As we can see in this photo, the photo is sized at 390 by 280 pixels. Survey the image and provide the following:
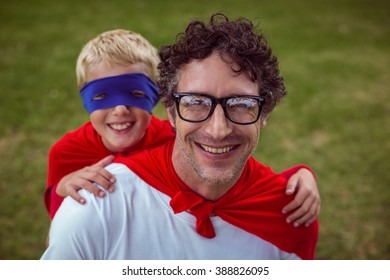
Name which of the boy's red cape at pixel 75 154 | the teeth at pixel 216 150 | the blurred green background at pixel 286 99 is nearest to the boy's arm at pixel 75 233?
the teeth at pixel 216 150

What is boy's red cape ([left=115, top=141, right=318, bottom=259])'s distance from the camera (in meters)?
2.09

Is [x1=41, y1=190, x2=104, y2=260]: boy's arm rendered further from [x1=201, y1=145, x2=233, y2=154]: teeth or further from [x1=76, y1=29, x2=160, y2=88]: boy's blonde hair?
[x1=76, y1=29, x2=160, y2=88]: boy's blonde hair

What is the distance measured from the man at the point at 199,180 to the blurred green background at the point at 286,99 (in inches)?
46.5

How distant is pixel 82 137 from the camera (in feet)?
9.62

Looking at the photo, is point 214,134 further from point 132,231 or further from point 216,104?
point 132,231

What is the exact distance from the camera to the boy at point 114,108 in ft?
8.80

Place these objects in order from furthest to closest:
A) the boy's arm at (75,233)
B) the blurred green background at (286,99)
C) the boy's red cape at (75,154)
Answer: the blurred green background at (286,99), the boy's red cape at (75,154), the boy's arm at (75,233)

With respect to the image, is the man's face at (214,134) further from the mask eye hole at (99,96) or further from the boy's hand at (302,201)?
the mask eye hole at (99,96)

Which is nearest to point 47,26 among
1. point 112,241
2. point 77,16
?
point 77,16

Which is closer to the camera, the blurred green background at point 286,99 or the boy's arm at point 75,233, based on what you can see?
the boy's arm at point 75,233

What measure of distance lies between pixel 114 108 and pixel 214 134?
3.40 feet

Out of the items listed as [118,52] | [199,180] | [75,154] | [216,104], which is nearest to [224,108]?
[216,104]

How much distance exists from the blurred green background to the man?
118cm

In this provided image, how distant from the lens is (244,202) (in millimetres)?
2268
